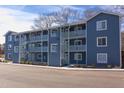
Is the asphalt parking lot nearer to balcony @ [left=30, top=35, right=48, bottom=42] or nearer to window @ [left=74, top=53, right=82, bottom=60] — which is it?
window @ [left=74, top=53, right=82, bottom=60]

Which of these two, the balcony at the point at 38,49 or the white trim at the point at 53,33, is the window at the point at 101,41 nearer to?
the white trim at the point at 53,33

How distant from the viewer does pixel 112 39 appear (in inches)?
1411

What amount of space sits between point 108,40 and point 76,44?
744 cm

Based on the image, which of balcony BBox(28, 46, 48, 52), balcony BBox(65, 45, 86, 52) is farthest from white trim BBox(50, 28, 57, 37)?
balcony BBox(65, 45, 86, 52)

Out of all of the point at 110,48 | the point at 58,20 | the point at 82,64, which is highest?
the point at 58,20

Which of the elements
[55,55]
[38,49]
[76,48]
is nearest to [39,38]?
[38,49]

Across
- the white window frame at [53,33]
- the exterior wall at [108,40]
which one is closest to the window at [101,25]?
the exterior wall at [108,40]

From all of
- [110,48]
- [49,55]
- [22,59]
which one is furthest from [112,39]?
[22,59]

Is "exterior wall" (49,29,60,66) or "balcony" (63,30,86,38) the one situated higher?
"balcony" (63,30,86,38)

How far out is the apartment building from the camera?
35.9 meters

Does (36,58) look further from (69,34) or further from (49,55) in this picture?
(69,34)

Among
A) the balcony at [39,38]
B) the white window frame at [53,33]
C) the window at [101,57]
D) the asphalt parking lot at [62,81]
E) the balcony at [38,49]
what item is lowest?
the asphalt parking lot at [62,81]

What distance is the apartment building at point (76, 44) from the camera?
35.9 m

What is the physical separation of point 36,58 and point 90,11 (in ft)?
46.3
